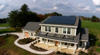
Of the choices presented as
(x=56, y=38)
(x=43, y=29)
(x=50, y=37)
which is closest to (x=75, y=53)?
(x=56, y=38)

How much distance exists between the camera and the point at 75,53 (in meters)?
19.2

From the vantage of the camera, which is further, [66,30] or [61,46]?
[61,46]

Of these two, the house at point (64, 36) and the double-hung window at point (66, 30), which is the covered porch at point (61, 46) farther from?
the double-hung window at point (66, 30)

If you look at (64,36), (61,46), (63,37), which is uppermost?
(64,36)

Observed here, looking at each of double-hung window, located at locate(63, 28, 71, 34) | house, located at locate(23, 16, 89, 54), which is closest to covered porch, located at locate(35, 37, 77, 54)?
house, located at locate(23, 16, 89, 54)

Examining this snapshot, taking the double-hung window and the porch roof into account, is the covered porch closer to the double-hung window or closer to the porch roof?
the porch roof

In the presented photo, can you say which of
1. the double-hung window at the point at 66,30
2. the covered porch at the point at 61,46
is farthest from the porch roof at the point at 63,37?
the covered porch at the point at 61,46

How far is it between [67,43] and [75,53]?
3.27m

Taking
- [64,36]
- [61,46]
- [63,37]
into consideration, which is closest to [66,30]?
[64,36]

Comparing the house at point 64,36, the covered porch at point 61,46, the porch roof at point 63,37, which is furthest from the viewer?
the covered porch at point 61,46

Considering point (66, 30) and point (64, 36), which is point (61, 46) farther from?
point (66, 30)

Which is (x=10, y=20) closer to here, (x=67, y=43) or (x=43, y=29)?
(x=43, y=29)

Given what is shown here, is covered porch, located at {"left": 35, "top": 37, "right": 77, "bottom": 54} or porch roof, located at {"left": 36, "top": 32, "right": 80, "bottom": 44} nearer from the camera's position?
porch roof, located at {"left": 36, "top": 32, "right": 80, "bottom": 44}

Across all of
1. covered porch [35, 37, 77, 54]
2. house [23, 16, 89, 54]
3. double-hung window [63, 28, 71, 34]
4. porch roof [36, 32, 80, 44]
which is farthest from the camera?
double-hung window [63, 28, 71, 34]
